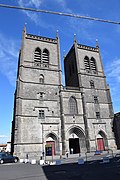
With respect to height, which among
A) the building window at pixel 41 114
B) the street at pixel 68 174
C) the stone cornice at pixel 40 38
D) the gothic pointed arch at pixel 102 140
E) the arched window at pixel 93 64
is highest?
the stone cornice at pixel 40 38

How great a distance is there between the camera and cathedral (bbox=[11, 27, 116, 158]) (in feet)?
83.0

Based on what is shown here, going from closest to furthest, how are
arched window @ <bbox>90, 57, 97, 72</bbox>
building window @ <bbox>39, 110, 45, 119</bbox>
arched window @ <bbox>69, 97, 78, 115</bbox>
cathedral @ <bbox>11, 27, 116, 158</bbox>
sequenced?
cathedral @ <bbox>11, 27, 116, 158</bbox> → building window @ <bbox>39, 110, 45, 119</bbox> → arched window @ <bbox>69, 97, 78, 115</bbox> → arched window @ <bbox>90, 57, 97, 72</bbox>

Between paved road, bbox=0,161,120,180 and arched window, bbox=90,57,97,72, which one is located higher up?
arched window, bbox=90,57,97,72

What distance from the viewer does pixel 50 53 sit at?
109 ft

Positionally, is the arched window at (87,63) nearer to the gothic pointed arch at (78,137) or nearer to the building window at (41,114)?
the gothic pointed arch at (78,137)

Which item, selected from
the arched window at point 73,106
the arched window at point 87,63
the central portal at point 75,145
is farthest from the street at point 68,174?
the arched window at point 87,63

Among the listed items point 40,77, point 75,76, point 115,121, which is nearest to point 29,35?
point 40,77

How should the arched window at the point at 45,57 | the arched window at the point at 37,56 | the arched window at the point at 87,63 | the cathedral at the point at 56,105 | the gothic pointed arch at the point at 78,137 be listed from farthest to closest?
1. the arched window at the point at 87,63
2. the arched window at the point at 45,57
3. the arched window at the point at 37,56
4. the gothic pointed arch at the point at 78,137
5. the cathedral at the point at 56,105

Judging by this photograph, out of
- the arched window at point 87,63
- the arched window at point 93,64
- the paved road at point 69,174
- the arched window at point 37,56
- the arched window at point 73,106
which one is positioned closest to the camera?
the paved road at point 69,174

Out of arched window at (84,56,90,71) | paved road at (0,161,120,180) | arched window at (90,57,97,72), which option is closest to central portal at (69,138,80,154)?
arched window at (84,56,90,71)

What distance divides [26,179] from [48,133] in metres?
16.8

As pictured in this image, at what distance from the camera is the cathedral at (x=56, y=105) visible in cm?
2530

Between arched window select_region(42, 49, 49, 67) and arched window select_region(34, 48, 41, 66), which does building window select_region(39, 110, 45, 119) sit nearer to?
arched window select_region(34, 48, 41, 66)

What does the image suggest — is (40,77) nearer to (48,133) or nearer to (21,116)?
(21,116)
